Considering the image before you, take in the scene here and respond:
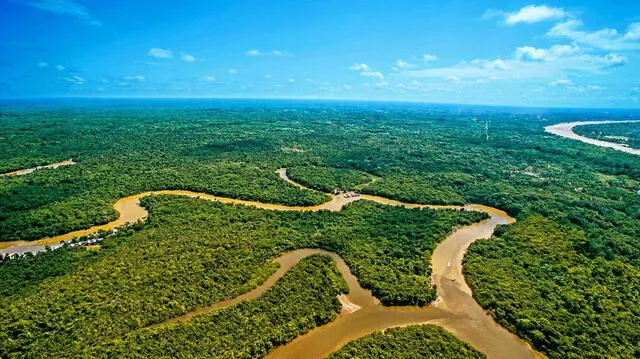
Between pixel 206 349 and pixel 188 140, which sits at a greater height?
pixel 188 140

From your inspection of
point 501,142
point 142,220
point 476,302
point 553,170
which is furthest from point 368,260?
point 501,142

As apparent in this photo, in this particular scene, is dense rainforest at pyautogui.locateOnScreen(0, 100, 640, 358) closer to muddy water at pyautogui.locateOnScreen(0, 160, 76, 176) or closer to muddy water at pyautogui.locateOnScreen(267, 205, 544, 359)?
muddy water at pyautogui.locateOnScreen(267, 205, 544, 359)

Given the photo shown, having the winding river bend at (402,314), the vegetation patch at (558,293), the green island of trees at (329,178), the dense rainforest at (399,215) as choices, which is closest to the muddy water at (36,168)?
the dense rainforest at (399,215)

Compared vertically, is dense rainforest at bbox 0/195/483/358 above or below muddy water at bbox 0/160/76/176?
below

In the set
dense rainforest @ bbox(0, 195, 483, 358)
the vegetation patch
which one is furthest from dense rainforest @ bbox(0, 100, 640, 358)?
dense rainforest @ bbox(0, 195, 483, 358)

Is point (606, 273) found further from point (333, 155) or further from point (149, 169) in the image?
point (149, 169)

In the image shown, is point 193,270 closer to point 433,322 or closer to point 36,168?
point 433,322

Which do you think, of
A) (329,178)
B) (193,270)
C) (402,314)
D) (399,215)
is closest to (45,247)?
(193,270)
